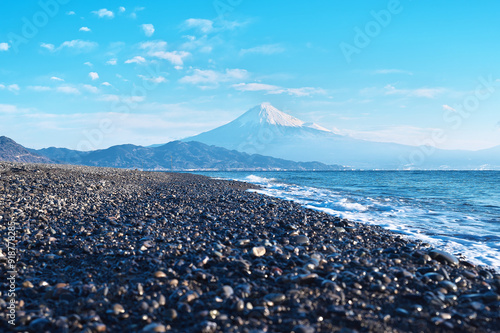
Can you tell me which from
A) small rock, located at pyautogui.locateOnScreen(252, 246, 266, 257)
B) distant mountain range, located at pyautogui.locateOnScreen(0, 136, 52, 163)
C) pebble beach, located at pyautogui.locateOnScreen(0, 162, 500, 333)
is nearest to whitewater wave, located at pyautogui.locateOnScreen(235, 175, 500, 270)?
pebble beach, located at pyautogui.locateOnScreen(0, 162, 500, 333)

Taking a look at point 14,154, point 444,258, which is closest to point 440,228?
point 444,258

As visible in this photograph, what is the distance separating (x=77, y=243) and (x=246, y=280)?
4.34 metres

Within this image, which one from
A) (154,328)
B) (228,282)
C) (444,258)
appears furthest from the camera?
(444,258)

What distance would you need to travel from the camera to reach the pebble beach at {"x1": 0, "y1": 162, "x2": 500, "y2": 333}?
355 cm

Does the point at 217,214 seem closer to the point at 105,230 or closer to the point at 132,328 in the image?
the point at 105,230

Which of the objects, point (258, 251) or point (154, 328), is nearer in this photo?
point (154, 328)

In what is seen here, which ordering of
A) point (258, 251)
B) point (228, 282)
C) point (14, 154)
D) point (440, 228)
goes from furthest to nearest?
point (14, 154) < point (440, 228) < point (258, 251) < point (228, 282)

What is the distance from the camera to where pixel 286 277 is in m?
4.70

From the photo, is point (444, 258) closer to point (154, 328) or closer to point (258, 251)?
point (258, 251)

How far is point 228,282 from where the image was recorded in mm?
4598

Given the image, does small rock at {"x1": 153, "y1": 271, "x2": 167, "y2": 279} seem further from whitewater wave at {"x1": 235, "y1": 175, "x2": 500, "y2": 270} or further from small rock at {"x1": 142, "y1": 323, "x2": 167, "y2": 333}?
whitewater wave at {"x1": 235, "y1": 175, "x2": 500, "y2": 270}

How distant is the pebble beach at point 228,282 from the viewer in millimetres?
3549

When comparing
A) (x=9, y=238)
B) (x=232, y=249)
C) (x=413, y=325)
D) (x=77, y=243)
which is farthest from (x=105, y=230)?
(x=413, y=325)

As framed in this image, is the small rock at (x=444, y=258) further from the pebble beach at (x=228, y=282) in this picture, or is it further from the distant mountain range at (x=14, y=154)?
the distant mountain range at (x=14, y=154)
